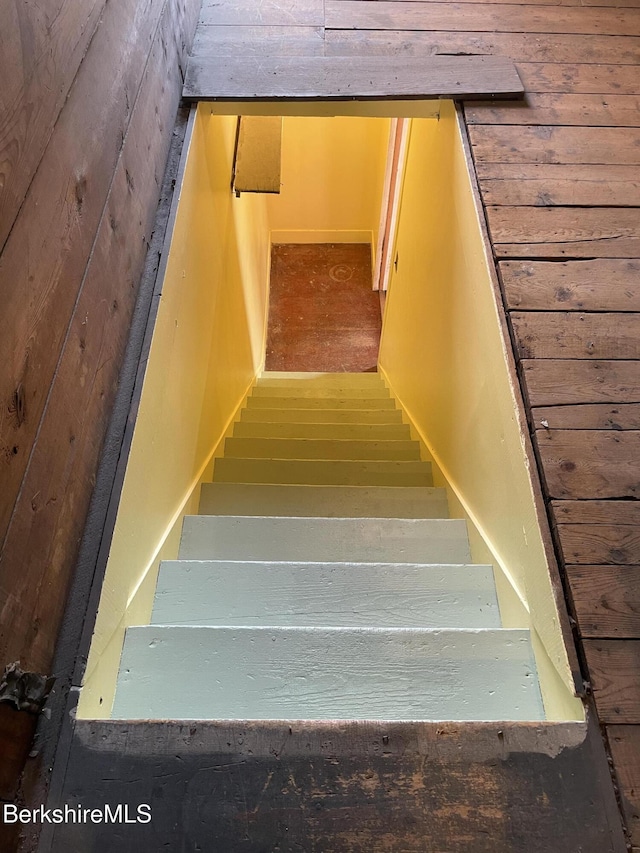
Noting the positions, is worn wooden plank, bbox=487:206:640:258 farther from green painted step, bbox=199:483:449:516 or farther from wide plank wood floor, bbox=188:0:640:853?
green painted step, bbox=199:483:449:516

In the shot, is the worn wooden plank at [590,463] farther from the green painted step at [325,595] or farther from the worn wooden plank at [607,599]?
the green painted step at [325,595]

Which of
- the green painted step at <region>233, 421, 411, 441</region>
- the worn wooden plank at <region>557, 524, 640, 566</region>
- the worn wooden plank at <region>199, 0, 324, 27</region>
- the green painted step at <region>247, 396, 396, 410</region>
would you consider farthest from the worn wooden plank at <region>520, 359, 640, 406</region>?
the green painted step at <region>247, 396, 396, 410</region>

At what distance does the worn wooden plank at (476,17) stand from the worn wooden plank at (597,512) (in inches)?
77.6

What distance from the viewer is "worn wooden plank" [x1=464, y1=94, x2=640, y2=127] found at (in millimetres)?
1697

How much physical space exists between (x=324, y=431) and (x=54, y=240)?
6.57ft

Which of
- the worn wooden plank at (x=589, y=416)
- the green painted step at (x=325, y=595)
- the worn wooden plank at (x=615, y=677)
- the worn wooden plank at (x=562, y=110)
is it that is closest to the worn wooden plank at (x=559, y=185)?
the worn wooden plank at (x=562, y=110)

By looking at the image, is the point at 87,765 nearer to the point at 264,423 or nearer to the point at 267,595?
the point at 267,595

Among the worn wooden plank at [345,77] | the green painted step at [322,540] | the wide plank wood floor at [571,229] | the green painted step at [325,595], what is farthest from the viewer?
the worn wooden plank at [345,77]

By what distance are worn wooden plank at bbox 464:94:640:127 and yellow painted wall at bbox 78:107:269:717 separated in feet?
3.47

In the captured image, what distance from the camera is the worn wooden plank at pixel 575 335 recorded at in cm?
125

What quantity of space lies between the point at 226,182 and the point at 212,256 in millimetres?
589

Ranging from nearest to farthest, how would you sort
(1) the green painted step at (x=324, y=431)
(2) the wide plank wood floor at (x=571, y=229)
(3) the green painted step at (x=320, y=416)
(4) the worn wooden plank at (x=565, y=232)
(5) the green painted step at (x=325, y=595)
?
(2) the wide plank wood floor at (x=571, y=229) < (5) the green painted step at (x=325, y=595) < (4) the worn wooden plank at (x=565, y=232) < (1) the green painted step at (x=324, y=431) < (3) the green painted step at (x=320, y=416)

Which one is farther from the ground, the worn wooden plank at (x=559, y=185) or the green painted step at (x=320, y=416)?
the worn wooden plank at (x=559, y=185)

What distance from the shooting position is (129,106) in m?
1.28
